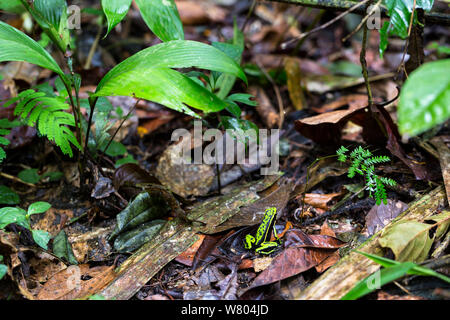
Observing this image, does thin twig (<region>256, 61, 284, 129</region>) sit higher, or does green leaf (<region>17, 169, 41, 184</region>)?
thin twig (<region>256, 61, 284, 129</region>)

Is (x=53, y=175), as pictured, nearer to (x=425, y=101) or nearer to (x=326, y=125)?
(x=326, y=125)

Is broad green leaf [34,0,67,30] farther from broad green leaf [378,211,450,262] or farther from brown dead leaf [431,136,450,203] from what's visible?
brown dead leaf [431,136,450,203]

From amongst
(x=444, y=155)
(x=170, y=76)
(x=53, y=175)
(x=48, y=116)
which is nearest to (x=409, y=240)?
(x=444, y=155)

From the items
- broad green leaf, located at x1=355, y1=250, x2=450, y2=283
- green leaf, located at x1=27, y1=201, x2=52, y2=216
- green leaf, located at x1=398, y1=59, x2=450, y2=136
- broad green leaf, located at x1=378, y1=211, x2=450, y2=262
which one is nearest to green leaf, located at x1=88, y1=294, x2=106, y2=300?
green leaf, located at x1=27, y1=201, x2=52, y2=216

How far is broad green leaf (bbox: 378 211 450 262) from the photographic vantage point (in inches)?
67.9

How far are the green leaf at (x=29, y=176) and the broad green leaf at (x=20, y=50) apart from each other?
1.05 meters

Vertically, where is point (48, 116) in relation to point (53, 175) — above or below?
above

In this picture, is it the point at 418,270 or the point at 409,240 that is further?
the point at 409,240

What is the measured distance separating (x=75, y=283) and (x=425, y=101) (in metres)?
1.81

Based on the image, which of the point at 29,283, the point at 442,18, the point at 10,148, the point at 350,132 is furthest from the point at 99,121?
the point at 442,18

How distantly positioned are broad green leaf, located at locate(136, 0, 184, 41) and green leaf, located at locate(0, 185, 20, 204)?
4.56 ft

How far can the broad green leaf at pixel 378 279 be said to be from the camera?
152 cm

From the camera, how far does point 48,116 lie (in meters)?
2.06
